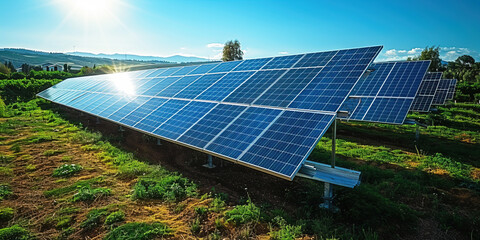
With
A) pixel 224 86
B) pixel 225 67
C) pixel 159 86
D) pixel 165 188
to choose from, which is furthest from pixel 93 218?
pixel 159 86

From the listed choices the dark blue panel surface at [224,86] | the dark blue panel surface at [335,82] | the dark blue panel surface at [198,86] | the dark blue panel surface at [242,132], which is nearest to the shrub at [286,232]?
the dark blue panel surface at [242,132]

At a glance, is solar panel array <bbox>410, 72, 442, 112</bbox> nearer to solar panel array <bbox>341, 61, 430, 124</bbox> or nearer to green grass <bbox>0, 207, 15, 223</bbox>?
solar panel array <bbox>341, 61, 430, 124</bbox>

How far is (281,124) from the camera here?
8703 millimetres

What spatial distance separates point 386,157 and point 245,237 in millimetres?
10423

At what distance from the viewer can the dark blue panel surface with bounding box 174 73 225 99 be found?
1455 centimetres

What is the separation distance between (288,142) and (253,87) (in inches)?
204

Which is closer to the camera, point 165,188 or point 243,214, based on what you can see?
point 243,214

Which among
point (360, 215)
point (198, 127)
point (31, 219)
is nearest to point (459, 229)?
point (360, 215)

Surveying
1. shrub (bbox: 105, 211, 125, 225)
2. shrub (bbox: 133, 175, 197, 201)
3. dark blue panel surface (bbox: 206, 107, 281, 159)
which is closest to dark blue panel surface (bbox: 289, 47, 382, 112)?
dark blue panel surface (bbox: 206, 107, 281, 159)

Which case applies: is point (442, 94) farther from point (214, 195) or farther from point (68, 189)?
point (68, 189)

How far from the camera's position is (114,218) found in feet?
23.9

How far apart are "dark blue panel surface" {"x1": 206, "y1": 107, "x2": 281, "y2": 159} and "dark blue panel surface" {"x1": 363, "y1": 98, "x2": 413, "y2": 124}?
9.46 m

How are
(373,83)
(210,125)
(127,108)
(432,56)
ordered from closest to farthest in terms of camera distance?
(210,125), (127,108), (373,83), (432,56)

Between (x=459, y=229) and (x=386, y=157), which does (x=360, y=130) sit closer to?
(x=386, y=157)
